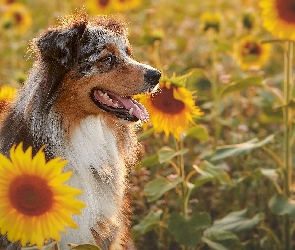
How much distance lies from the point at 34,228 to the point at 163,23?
7113 mm

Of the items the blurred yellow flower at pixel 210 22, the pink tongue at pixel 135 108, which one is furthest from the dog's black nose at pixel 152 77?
the blurred yellow flower at pixel 210 22

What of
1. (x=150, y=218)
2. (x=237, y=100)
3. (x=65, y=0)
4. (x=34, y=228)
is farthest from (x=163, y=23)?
(x=34, y=228)

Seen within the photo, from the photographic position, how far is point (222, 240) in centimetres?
421

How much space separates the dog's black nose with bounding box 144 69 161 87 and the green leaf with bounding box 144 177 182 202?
0.67 m

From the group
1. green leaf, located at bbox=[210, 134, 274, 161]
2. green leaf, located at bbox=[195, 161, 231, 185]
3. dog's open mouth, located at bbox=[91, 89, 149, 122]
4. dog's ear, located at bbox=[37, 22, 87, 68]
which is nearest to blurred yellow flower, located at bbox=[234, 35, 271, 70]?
green leaf, located at bbox=[210, 134, 274, 161]

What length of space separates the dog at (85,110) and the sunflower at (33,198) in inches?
35.5

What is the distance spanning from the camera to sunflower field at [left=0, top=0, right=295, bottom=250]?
4012mm

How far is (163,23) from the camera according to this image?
30.6 ft

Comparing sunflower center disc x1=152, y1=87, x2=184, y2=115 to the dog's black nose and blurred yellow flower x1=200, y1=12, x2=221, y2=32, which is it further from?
blurred yellow flower x1=200, y1=12, x2=221, y2=32

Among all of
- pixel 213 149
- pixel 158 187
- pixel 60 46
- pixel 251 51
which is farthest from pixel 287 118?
pixel 60 46

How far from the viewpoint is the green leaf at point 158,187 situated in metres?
3.91

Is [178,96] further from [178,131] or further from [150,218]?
[150,218]

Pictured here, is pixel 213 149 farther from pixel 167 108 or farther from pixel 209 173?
pixel 167 108

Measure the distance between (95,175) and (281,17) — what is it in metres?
1.63
